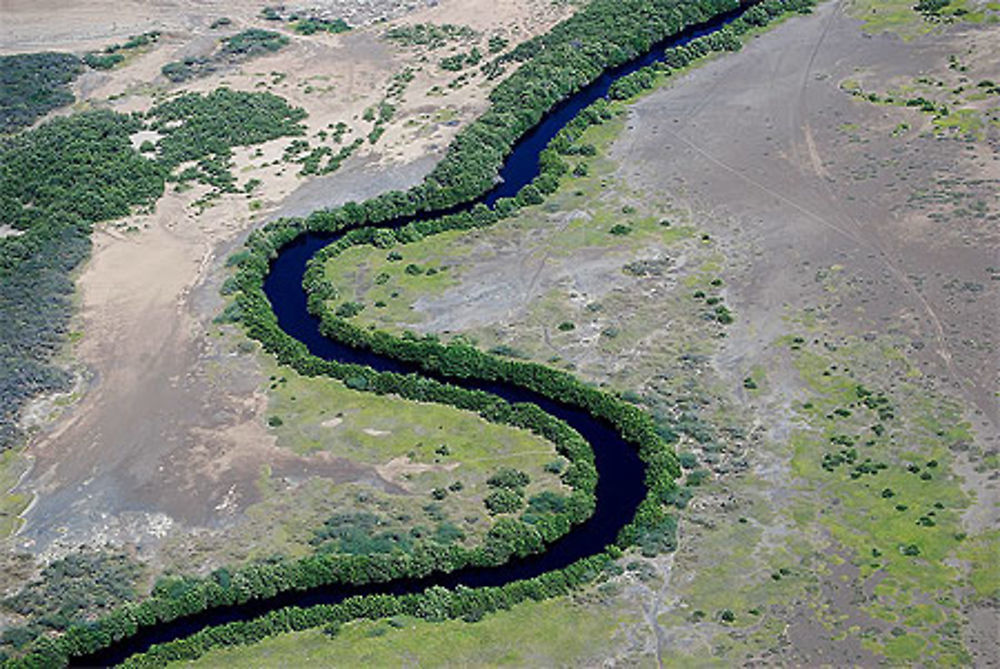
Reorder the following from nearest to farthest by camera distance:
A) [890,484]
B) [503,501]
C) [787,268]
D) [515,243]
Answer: [890,484] → [503,501] → [787,268] → [515,243]

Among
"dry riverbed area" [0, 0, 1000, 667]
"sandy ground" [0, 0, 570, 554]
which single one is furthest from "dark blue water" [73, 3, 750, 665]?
"sandy ground" [0, 0, 570, 554]

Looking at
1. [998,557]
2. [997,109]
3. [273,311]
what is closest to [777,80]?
[997,109]

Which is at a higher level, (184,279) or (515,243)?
(184,279)

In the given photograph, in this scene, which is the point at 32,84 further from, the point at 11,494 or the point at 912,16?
the point at 912,16

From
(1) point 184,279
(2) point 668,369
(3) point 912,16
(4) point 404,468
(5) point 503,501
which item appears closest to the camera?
(5) point 503,501

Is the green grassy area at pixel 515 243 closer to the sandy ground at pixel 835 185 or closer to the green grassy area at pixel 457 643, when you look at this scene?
the sandy ground at pixel 835 185

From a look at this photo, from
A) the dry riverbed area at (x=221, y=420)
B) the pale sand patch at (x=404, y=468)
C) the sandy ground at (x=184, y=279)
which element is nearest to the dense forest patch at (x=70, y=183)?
the dry riverbed area at (x=221, y=420)

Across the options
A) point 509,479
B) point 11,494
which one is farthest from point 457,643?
point 11,494
